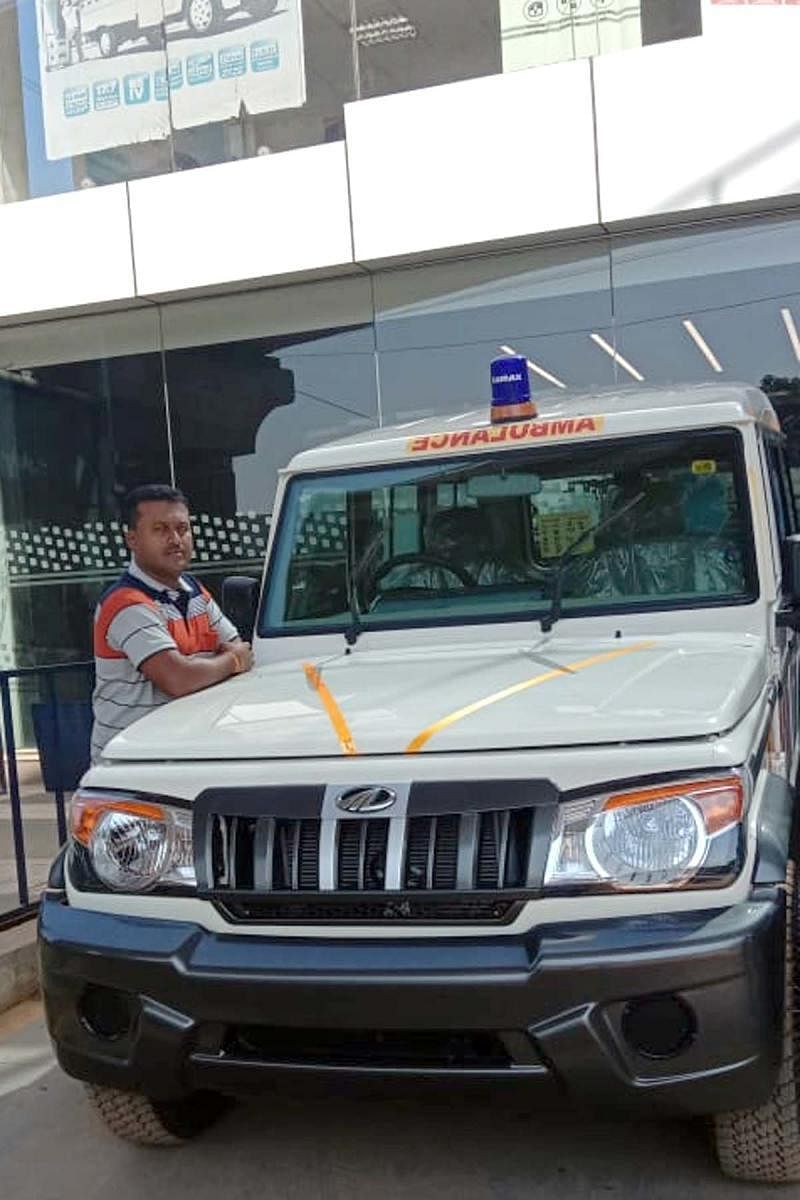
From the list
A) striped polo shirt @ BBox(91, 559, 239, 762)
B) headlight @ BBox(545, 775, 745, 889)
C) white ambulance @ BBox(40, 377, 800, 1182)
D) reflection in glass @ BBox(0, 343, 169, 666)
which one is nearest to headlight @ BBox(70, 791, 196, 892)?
white ambulance @ BBox(40, 377, 800, 1182)

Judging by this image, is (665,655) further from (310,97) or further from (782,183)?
(310,97)

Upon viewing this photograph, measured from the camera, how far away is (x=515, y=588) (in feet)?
11.7

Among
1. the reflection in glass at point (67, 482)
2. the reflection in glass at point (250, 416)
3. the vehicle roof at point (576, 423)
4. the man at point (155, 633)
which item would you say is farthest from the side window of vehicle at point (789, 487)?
the reflection in glass at point (67, 482)

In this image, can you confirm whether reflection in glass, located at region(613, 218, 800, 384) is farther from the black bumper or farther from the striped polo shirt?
the black bumper

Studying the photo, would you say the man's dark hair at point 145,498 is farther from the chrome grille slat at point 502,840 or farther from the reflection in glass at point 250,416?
the reflection in glass at point 250,416

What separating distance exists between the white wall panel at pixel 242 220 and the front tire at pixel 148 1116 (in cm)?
729

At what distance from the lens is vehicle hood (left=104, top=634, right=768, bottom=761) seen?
96.7 inches

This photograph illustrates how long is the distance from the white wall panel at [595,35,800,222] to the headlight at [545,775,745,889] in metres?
6.93

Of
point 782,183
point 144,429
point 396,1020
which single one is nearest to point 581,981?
point 396,1020

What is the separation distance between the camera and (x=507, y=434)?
3717mm

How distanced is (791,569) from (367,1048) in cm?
183

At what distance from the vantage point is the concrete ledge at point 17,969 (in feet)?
14.4

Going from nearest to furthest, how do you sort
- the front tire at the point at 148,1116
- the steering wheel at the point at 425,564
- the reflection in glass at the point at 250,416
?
the front tire at the point at 148,1116 < the steering wheel at the point at 425,564 < the reflection in glass at the point at 250,416

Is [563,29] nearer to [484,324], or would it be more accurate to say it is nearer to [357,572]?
[484,324]
